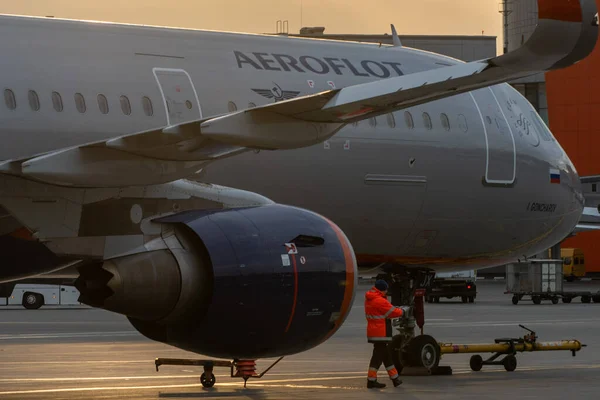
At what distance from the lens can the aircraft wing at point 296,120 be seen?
10602 millimetres

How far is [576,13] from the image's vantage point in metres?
10.5

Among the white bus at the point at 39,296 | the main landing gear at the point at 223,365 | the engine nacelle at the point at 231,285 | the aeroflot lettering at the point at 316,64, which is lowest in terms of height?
the main landing gear at the point at 223,365

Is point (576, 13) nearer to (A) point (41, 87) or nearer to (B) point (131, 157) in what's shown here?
(B) point (131, 157)

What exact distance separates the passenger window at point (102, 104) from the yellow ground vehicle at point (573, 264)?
7146 cm

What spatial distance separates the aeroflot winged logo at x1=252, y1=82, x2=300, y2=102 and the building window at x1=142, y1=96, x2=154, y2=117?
1717 mm

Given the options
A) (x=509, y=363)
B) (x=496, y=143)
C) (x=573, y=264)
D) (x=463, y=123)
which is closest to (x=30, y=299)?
(x=509, y=363)

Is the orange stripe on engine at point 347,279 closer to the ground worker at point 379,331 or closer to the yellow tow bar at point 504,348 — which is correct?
the ground worker at point 379,331

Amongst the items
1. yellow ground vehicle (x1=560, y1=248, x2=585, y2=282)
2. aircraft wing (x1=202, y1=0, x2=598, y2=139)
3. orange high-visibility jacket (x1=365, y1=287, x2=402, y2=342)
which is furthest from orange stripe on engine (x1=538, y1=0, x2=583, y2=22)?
yellow ground vehicle (x1=560, y1=248, x2=585, y2=282)

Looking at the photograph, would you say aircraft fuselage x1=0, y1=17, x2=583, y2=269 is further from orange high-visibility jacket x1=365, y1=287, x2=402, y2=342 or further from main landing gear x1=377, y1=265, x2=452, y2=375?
orange high-visibility jacket x1=365, y1=287, x2=402, y2=342

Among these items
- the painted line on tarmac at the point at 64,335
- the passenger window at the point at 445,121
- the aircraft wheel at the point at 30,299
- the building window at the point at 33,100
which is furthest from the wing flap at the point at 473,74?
the aircraft wheel at the point at 30,299

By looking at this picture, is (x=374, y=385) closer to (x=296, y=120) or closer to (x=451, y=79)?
(x=296, y=120)

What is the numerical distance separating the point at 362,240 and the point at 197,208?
3920 mm

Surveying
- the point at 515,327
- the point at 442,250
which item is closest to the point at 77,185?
the point at 442,250

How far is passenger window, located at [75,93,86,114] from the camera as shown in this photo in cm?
1525
